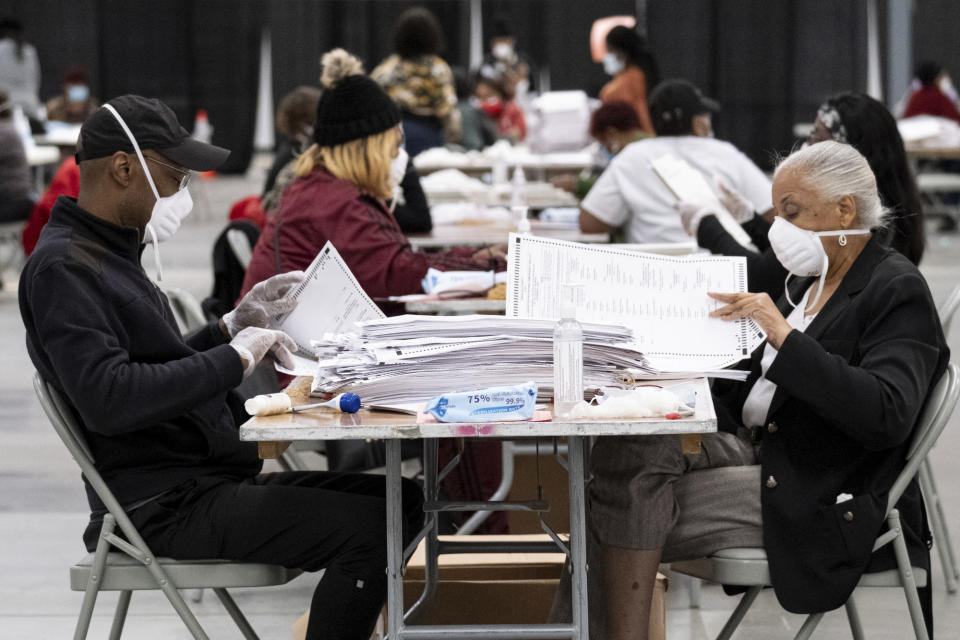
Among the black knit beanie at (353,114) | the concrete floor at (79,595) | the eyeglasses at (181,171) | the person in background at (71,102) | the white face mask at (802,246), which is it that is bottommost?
the concrete floor at (79,595)

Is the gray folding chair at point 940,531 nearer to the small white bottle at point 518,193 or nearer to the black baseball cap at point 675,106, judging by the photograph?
the black baseball cap at point 675,106

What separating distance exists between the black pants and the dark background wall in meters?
14.4

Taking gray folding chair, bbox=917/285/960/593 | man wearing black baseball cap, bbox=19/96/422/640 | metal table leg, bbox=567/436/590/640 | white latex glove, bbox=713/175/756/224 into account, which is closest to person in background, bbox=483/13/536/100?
white latex glove, bbox=713/175/756/224

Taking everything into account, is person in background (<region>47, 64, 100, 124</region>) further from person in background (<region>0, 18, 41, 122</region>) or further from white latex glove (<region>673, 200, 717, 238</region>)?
white latex glove (<region>673, 200, 717, 238</region>)

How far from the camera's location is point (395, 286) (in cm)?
354

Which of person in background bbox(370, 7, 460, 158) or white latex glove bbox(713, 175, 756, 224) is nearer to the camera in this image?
white latex glove bbox(713, 175, 756, 224)

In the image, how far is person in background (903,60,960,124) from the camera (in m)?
11.2

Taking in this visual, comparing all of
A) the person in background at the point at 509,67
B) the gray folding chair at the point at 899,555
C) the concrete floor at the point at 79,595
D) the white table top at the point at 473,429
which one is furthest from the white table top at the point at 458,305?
the person in background at the point at 509,67

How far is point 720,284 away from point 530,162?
5.01 m

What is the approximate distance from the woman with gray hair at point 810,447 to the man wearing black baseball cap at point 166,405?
1.45ft

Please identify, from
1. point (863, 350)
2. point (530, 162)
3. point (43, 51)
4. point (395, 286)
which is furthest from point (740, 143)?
point (863, 350)

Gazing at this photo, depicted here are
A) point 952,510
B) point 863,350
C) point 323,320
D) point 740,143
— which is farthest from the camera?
point 740,143

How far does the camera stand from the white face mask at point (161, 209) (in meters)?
2.26

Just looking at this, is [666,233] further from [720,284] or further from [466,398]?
[466,398]
